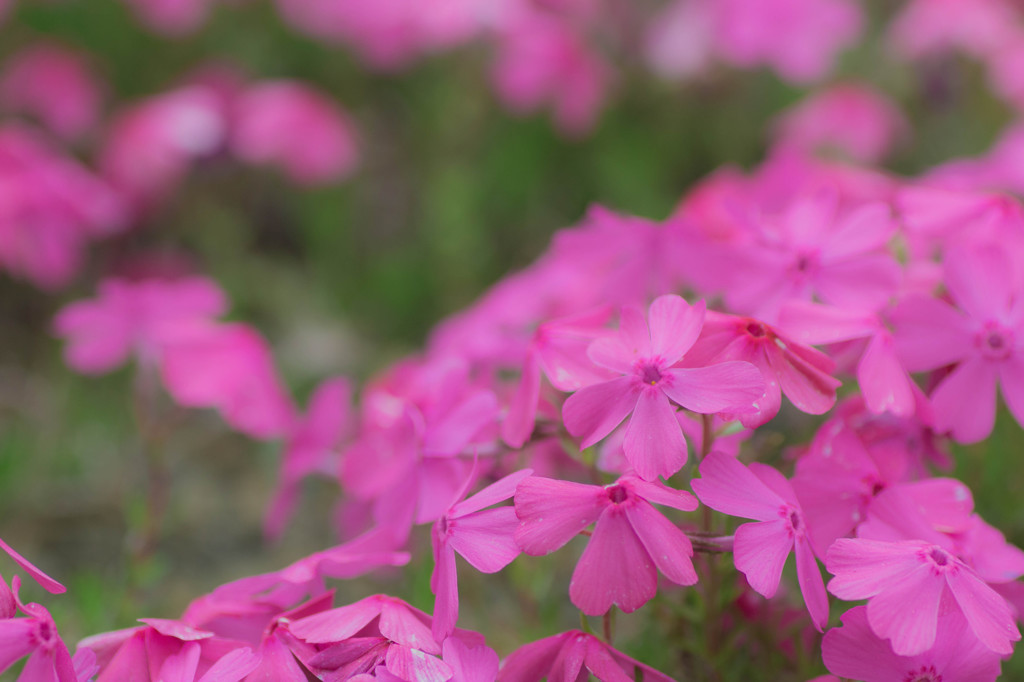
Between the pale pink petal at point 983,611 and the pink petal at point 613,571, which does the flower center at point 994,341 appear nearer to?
the pale pink petal at point 983,611

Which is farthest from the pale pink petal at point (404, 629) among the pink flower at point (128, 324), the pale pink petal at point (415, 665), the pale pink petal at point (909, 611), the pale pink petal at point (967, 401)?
the pink flower at point (128, 324)

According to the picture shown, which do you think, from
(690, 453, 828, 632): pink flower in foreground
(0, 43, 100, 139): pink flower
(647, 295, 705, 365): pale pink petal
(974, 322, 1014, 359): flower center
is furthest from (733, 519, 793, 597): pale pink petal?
(0, 43, 100, 139): pink flower

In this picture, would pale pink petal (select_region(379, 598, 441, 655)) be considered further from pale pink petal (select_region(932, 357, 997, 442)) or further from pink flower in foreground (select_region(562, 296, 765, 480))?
pale pink petal (select_region(932, 357, 997, 442))

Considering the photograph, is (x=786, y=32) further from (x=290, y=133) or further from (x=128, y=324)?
(x=128, y=324)

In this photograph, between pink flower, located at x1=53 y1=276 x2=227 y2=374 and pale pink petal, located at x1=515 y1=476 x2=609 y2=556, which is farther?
pink flower, located at x1=53 y1=276 x2=227 y2=374

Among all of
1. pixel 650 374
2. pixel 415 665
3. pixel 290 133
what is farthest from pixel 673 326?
pixel 290 133
